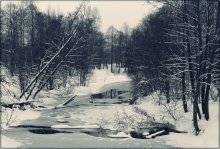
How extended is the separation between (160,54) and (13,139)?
17.3 m

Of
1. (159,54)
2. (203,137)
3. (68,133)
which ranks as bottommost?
(68,133)

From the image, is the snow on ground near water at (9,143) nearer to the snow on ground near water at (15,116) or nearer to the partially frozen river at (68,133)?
the partially frozen river at (68,133)

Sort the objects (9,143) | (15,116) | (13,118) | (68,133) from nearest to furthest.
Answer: (9,143)
(68,133)
(13,118)
(15,116)

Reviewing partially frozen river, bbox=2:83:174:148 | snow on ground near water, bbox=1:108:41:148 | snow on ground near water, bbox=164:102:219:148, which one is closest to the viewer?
snow on ground near water, bbox=1:108:41:148

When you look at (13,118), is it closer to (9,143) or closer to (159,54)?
(9,143)

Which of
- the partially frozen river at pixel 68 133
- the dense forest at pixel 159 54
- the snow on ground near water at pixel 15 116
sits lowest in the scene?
the partially frozen river at pixel 68 133

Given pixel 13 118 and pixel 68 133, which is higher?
pixel 13 118

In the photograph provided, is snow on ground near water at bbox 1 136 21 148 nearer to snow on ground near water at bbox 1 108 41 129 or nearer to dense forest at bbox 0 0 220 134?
dense forest at bbox 0 0 220 134

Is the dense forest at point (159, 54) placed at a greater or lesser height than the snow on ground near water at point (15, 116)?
greater

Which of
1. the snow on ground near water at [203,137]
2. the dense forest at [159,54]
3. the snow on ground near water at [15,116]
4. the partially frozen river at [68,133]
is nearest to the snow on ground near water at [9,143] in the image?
the partially frozen river at [68,133]

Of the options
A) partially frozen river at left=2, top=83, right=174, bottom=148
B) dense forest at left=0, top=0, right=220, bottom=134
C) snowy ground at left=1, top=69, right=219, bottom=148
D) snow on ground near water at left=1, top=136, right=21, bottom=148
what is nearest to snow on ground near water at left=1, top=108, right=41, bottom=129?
snowy ground at left=1, top=69, right=219, bottom=148

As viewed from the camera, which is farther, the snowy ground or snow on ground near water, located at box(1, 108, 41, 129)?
snow on ground near water, located at box(1, 108, 41, 129)

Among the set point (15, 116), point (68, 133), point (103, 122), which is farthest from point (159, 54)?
point (68, 133)

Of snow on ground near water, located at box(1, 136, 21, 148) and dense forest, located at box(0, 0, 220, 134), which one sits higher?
dense forest, located at box(0, 0, 220, 134)
